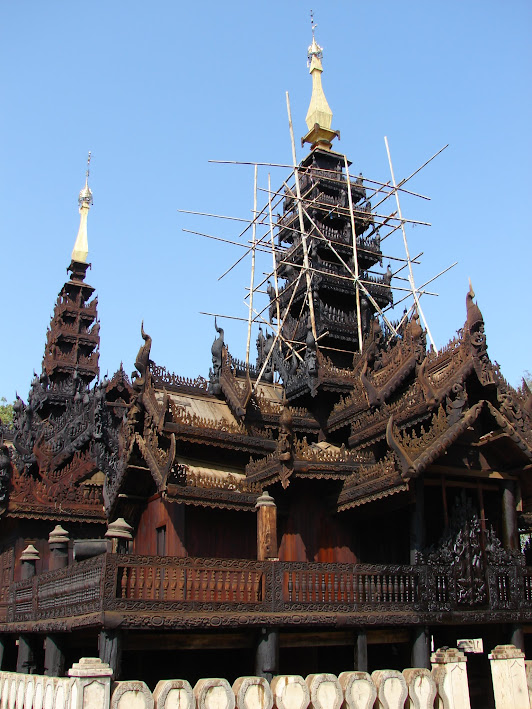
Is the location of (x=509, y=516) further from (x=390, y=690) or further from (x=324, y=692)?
(x=324, y=692)

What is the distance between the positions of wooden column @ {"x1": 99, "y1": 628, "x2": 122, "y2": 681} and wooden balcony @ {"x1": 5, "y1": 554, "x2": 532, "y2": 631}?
0.20 m

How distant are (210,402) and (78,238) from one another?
105 ft

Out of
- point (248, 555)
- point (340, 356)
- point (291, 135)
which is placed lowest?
point (248, 555)

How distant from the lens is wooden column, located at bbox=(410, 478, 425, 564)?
1377cm

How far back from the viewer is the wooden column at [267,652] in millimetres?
11922

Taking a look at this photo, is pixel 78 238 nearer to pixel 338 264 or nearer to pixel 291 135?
pixel 291 135

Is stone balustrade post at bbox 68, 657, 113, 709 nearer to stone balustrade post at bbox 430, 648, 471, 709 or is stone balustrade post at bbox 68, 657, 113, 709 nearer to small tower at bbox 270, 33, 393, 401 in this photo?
stone balustrade post at bbox 430, 648, 471, 709

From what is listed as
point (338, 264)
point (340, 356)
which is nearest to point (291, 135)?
point (338, 264)

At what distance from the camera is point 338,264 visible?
26.2 metres

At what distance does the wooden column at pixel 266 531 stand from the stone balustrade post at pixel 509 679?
3994mm

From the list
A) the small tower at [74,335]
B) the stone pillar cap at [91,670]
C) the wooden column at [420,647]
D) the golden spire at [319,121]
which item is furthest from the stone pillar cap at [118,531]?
the small tower at [74,335]

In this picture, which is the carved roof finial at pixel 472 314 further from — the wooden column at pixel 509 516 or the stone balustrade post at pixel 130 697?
the stone balustrade post at pixel 130 697

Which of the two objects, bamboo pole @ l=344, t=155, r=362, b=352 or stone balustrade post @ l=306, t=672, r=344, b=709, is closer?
stone balustrade post @ l=306, t=672, r=344, b=709

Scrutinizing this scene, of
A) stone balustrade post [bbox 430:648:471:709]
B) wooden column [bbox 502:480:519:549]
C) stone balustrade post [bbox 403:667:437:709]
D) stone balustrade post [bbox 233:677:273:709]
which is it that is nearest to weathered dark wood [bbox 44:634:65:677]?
stone balustrade post [bbox 233:677:273:709]
